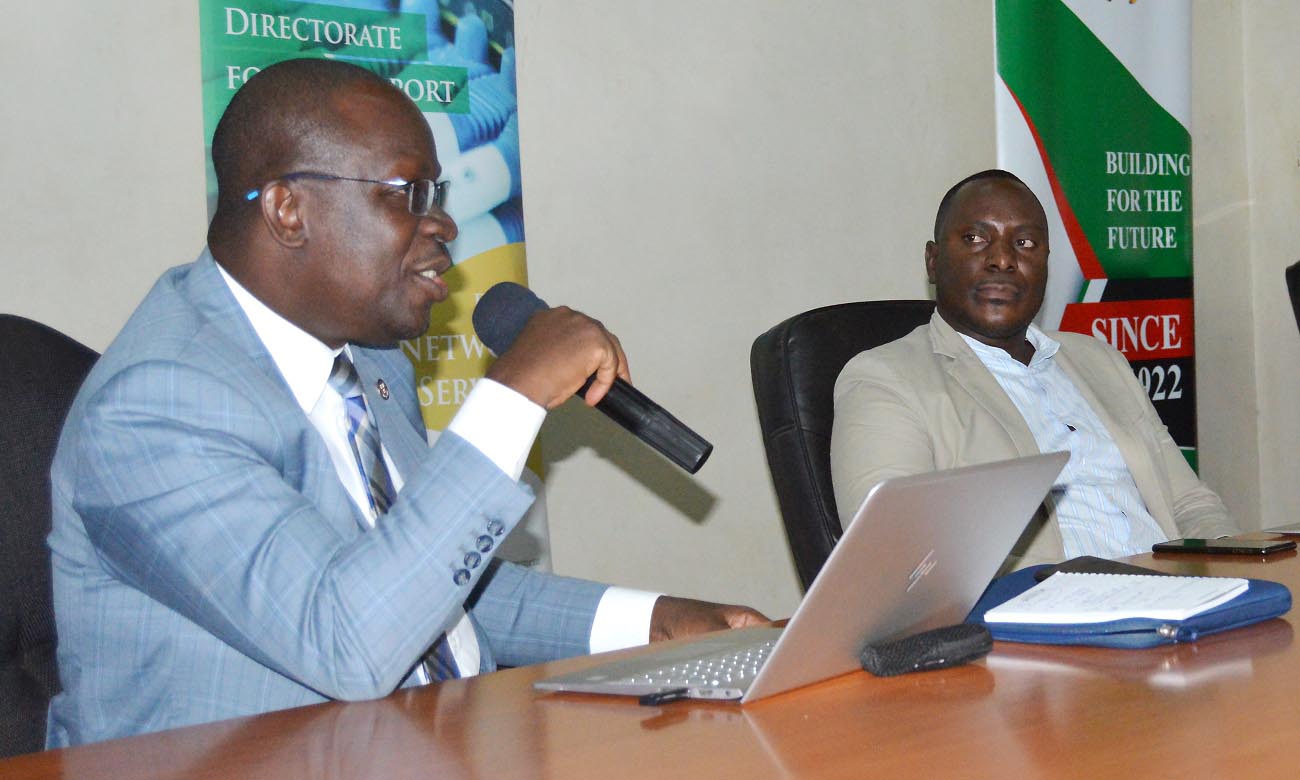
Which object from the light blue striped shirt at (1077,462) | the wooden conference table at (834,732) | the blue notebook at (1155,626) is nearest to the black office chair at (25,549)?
the wooden conference table at (834,732)

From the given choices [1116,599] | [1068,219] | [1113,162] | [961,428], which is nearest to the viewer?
[1116,599]

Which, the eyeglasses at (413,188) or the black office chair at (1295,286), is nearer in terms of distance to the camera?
the eyeglasses at (413,188)

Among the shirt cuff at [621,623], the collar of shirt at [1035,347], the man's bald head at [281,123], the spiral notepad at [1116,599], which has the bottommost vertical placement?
the shirt cuff at [621,623]

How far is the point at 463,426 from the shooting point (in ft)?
4.36

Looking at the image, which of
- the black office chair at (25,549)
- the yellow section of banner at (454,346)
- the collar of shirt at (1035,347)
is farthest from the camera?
the yellow section of banner at (454,346)

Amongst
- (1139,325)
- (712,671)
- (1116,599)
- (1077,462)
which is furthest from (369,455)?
(1139,325)

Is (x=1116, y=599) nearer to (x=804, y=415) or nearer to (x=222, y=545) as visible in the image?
(x=222, y=545)

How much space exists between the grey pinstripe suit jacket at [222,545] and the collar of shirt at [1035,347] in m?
1.69

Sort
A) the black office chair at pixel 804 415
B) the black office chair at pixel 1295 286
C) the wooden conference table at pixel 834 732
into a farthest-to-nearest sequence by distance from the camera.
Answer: the black office chair at pixel 1295 286
the black office chair at pixel 804 415
the wooden conference table at pixel 834 732

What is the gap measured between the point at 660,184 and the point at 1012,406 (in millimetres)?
1207

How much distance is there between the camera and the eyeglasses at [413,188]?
1.53 meters

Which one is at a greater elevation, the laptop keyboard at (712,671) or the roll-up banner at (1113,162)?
the roll-up banner at (1113,162)

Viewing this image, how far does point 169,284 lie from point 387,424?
13.0 inches

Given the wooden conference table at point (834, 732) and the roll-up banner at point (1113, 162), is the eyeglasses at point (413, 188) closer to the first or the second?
the wooden conference table at point (834, 732)
